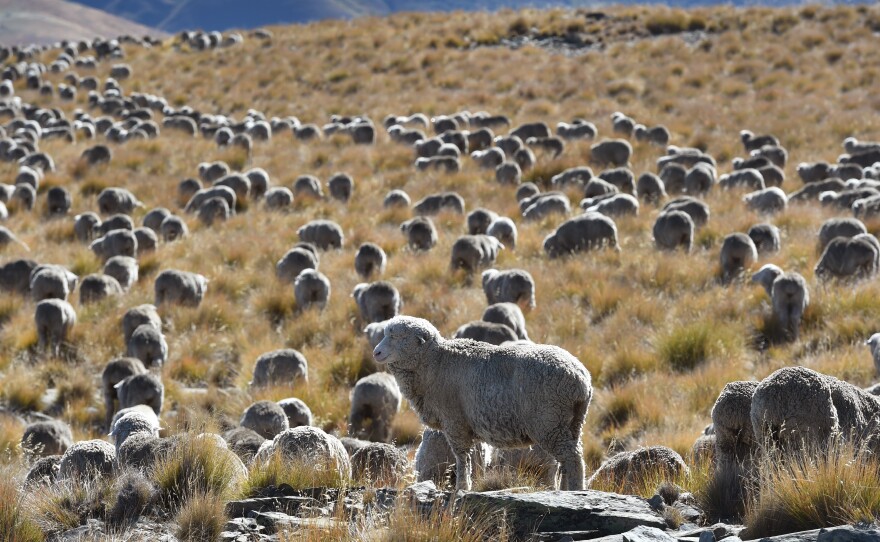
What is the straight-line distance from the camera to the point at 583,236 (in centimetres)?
1650

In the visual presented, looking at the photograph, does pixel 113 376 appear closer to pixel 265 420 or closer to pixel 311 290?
pixel 265 420

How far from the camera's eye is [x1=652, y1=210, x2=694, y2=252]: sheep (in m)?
16.1

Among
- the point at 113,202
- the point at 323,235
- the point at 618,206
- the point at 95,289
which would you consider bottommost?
the point at 95,289

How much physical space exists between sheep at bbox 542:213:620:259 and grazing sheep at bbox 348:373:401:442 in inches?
253

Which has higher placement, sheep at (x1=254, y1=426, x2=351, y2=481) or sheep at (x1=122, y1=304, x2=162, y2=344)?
sheep at (x1=122, y1=304, x2=162, y2=344)

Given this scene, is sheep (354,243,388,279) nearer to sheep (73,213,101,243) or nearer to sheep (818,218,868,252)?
sheep (73,213,101,243)

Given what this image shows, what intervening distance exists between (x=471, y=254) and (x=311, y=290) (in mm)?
2855

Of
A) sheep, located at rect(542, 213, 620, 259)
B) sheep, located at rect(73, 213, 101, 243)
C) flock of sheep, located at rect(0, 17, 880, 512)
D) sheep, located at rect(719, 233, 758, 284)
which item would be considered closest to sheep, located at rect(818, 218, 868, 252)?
flock of sheep, located at rect(0, 17, 880, 512)

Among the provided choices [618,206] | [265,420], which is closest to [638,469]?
[265,420]

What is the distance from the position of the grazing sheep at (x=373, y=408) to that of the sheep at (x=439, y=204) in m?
9.75

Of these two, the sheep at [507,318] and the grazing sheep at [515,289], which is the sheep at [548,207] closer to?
the grazing sheep at [515,289]

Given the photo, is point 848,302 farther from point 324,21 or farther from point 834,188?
point 324,21

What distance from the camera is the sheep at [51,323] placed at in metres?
13.9

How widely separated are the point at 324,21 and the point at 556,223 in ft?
120
